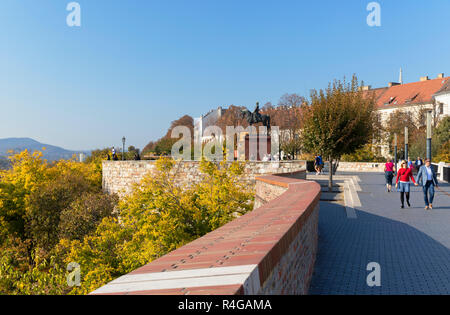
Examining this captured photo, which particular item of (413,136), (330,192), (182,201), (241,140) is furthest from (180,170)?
(413,136)

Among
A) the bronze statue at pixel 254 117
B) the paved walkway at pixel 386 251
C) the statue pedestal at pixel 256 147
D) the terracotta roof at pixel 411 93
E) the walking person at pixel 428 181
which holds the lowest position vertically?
the paved walkway at pixel 386 251

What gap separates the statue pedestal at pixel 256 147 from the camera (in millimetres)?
33750

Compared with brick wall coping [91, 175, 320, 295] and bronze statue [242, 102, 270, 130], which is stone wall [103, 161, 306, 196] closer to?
bronze statue [242, 102, 270, 130]

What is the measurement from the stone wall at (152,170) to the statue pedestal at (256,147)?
11.8 ft

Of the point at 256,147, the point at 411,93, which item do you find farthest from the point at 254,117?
the point at 411,93

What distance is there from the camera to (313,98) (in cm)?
2283

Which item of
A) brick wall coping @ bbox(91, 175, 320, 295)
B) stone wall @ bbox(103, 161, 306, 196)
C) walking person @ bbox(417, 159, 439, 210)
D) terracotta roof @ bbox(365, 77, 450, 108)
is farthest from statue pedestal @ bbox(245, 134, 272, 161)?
terracotta roof @ bbox(365, 77, 450, 108)

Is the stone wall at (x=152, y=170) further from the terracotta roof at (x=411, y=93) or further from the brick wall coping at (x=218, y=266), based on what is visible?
the terracotta roof at (x=411, y=93)

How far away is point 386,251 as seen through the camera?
819cm

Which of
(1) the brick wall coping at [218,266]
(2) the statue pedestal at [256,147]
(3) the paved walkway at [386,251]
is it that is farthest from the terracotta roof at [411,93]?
(1) the brick wall coping at [218,266]

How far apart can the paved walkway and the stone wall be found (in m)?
15.4

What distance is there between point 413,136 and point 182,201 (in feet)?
160

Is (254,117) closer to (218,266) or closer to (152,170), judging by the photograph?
(152,170)

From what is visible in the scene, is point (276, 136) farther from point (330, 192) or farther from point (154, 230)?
point (154, 230)
